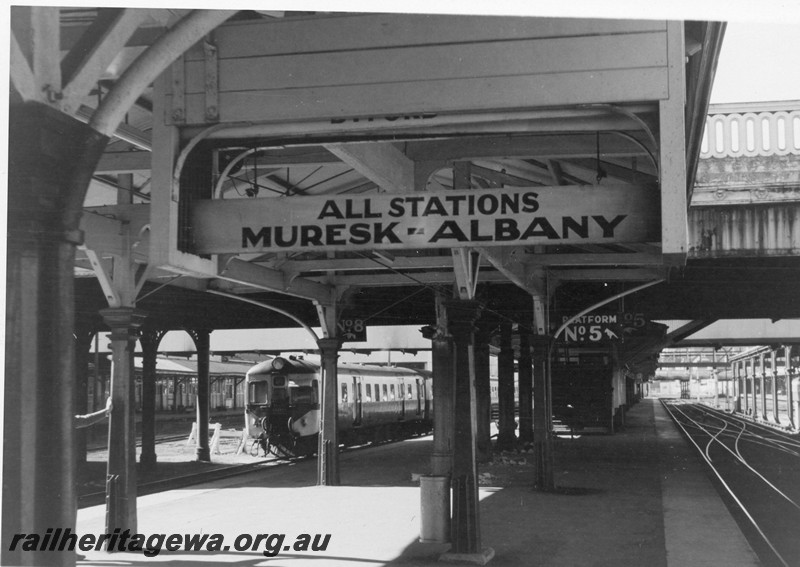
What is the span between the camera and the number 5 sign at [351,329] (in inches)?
654

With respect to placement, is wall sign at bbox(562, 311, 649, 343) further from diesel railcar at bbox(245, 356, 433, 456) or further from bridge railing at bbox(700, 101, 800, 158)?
diesel railcar at bbox(245, 356, 433, 456)

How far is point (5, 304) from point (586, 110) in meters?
3.60

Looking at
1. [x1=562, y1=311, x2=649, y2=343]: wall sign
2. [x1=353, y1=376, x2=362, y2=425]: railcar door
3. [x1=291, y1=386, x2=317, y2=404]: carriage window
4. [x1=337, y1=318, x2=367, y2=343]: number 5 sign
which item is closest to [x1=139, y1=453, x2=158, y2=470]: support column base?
[x1=291, y1=386, x2=317, y2=404]: carriage window

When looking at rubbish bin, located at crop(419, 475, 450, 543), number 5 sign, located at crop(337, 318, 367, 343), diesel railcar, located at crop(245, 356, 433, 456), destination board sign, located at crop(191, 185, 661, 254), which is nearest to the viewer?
destination board sign, located at crop(191, 185, 661, 254)

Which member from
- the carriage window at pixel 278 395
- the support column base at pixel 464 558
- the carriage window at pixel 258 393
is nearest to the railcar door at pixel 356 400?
the carriage window at pixel 278 395

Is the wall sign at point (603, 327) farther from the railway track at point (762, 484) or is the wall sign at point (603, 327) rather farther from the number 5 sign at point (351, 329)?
the number 5 sign at point (351, 329)

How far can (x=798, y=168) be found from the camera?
42.8 feet

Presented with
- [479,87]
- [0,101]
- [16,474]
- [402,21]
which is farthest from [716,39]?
[16,474]

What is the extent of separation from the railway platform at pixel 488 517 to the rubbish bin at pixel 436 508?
148mm

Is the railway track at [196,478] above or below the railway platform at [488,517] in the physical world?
below

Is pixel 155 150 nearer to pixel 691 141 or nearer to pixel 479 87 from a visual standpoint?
pixel 479 87

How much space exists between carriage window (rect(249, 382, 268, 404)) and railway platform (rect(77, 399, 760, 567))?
531cm

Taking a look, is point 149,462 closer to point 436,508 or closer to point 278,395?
point 278,395

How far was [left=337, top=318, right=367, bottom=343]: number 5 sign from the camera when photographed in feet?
54.5
